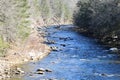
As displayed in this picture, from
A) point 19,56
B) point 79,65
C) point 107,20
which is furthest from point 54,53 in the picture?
point 107,20

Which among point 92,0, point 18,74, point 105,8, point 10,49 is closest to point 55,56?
point 10,49

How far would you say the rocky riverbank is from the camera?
45.3 metres

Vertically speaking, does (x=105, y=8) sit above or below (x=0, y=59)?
above

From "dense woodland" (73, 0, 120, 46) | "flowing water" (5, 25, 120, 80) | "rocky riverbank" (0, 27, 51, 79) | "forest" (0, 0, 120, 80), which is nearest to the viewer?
"flowing water" (5, 25, 120, 80)

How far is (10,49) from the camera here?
182 feet

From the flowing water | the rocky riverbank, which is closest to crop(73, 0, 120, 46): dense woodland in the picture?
the flowing water

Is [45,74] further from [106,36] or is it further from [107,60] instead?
[106,36]

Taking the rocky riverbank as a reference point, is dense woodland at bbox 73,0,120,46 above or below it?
above

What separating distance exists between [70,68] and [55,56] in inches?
453

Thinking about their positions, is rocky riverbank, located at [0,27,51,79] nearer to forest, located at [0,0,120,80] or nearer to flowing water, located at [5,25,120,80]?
forest, located at [0,0,120,80]

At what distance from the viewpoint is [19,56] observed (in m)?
54.5

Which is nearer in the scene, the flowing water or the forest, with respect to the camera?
the flowing water

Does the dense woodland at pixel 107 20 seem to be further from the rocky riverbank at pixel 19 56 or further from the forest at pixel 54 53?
the rocky riverbank at pixel 19 56

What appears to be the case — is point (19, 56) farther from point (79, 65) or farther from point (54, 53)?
point (79, 65)
